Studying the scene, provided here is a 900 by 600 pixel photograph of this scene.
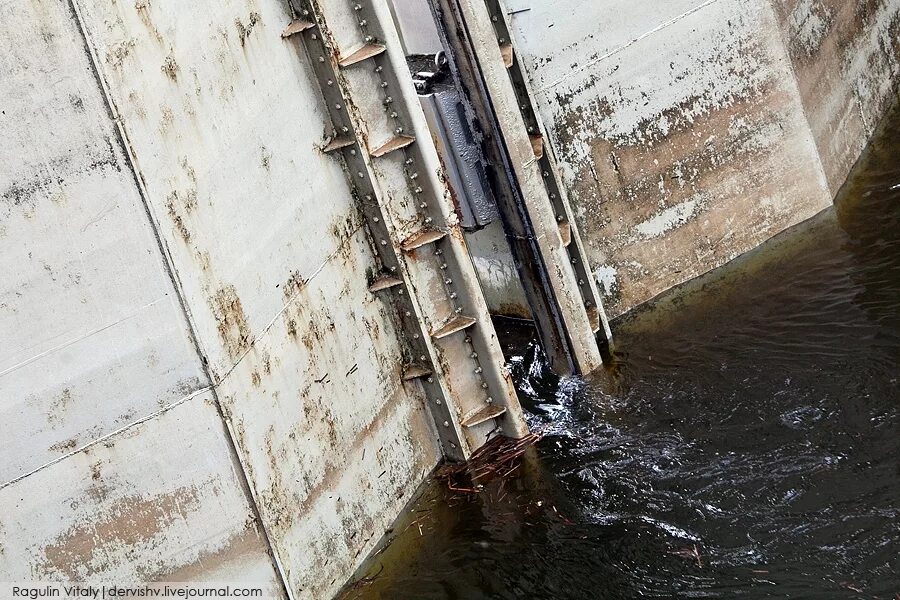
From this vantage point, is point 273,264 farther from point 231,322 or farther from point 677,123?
point 677,123

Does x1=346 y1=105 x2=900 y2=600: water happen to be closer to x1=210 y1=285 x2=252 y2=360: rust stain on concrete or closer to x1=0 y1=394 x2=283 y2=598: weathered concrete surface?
x1=0 y1=394 x2=283 y2=598: weathered concrete surface

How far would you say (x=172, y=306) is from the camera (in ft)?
18.8

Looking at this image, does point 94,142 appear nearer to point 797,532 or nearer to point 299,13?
point 299,13

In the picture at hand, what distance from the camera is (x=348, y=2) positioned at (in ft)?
23.7

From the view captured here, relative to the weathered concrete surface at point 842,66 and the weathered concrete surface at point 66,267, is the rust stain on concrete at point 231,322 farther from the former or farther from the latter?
the weathered concrete surface at point 842,66

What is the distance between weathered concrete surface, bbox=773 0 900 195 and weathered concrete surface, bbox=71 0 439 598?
4826mm

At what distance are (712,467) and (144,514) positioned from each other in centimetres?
370

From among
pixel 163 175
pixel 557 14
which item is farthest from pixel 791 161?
pixel 163 175

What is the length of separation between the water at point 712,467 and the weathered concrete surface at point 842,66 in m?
1.33

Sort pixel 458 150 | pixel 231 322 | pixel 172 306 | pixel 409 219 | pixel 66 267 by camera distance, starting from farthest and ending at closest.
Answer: pixel 458 150
pixel 409 219
pixel 231 322
pixel 172 306
pixel 66 267

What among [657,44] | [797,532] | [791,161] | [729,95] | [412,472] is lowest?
[797,532]

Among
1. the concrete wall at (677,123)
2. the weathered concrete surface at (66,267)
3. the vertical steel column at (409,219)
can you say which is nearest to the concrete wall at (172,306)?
the weathered concrete surface at (66,267)

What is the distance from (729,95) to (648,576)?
15.4 ft

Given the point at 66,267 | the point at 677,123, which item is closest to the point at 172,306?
the point at 66,267
